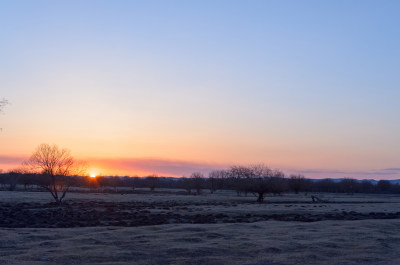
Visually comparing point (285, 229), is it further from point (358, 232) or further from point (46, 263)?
point (46, 263)

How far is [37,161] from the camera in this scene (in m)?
66.2

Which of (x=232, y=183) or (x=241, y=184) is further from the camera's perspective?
(x=232, y=183)

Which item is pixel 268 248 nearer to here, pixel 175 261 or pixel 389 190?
pixel 175 261

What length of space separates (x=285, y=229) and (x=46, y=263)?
47.1 ft

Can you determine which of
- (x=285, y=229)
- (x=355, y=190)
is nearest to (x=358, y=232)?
(x=285, y=229)

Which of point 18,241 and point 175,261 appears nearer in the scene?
point 175,261

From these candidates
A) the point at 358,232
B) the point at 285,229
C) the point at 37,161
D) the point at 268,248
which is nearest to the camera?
the point at 268,248

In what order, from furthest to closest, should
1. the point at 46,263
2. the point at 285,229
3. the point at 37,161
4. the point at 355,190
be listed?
the point at 355,190
the point at 37,161
the point at 285,229
the point at 46,263

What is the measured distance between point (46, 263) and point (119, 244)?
4.44 meters

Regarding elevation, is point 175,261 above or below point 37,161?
below

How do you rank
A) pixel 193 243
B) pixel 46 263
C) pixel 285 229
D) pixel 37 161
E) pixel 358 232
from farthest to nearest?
pixel 37 161, pixel 285 229, pixel 358 232, pixel 193 243, pixel 46 263

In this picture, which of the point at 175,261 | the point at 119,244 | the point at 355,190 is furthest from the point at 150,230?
the point at 355,190

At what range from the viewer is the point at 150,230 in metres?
23.4

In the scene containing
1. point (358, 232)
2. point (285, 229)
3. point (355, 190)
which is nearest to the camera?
point (358, 232)
